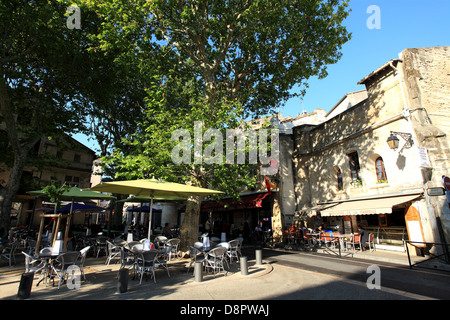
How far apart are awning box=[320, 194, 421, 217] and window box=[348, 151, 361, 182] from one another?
1.52 m

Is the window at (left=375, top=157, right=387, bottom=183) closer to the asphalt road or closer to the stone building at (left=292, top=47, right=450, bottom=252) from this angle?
the stone building at (left=292, top=47, right=450, bottom=252)

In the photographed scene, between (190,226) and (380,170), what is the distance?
10.1m

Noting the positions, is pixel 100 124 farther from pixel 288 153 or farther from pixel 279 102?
pixel 288 153

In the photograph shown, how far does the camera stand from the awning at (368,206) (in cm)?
1006

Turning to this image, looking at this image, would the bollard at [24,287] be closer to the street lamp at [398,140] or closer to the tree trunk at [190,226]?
the tree trunk at [190,226]

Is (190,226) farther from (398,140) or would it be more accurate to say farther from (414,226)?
(398,140)

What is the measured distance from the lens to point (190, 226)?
10164 millimetres

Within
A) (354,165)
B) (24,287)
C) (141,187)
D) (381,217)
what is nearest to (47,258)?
(24,287)

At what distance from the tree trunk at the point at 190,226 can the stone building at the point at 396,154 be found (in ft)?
24.0

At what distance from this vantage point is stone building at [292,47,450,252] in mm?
9797

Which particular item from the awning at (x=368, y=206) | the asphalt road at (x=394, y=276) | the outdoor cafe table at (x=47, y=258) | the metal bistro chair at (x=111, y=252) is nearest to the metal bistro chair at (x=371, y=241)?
the awning at (x=368, y=206)
